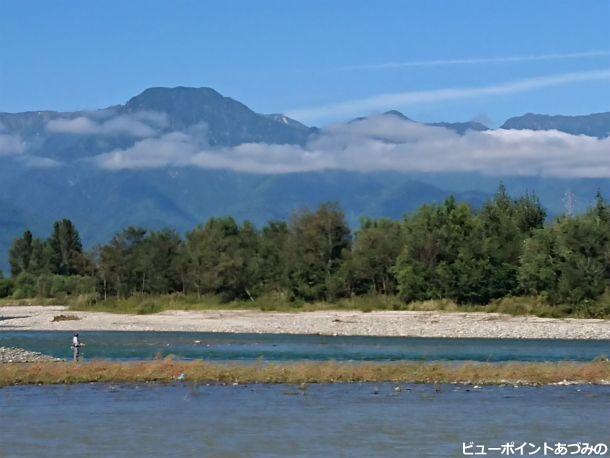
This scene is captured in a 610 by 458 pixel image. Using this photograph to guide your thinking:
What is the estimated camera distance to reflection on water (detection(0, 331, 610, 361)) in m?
55.1

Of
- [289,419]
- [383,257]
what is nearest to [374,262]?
[383,257]

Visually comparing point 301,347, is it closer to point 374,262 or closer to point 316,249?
point 374,262

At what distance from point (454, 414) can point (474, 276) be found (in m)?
64.7

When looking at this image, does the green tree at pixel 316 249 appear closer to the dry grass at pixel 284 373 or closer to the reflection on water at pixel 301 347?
the reflection on water at pixel 301 347

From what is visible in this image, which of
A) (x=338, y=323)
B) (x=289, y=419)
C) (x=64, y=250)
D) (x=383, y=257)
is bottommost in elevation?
(x=338, y=323)

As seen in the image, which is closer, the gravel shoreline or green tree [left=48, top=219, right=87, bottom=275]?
the gravel shoreline

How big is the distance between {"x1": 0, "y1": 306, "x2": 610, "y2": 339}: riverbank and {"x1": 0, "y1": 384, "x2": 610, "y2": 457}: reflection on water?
37.3 metres

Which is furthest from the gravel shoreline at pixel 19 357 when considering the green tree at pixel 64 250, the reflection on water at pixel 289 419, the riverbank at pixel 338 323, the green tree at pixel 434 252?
the green tree at pixel 64 250

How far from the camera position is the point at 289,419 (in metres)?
30.7

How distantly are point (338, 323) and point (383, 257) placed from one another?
2039 centimetres

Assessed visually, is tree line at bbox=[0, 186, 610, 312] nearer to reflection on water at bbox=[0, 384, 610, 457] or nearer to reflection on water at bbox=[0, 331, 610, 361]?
reflection on water at bbox=[0, 331, 610, 361]

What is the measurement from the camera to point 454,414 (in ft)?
104

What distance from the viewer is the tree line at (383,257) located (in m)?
90.8

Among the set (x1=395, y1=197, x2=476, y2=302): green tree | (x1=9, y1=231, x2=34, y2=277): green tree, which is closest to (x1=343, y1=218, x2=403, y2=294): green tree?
(x1=395, y1=197, x2=476, y2=302): green tree
